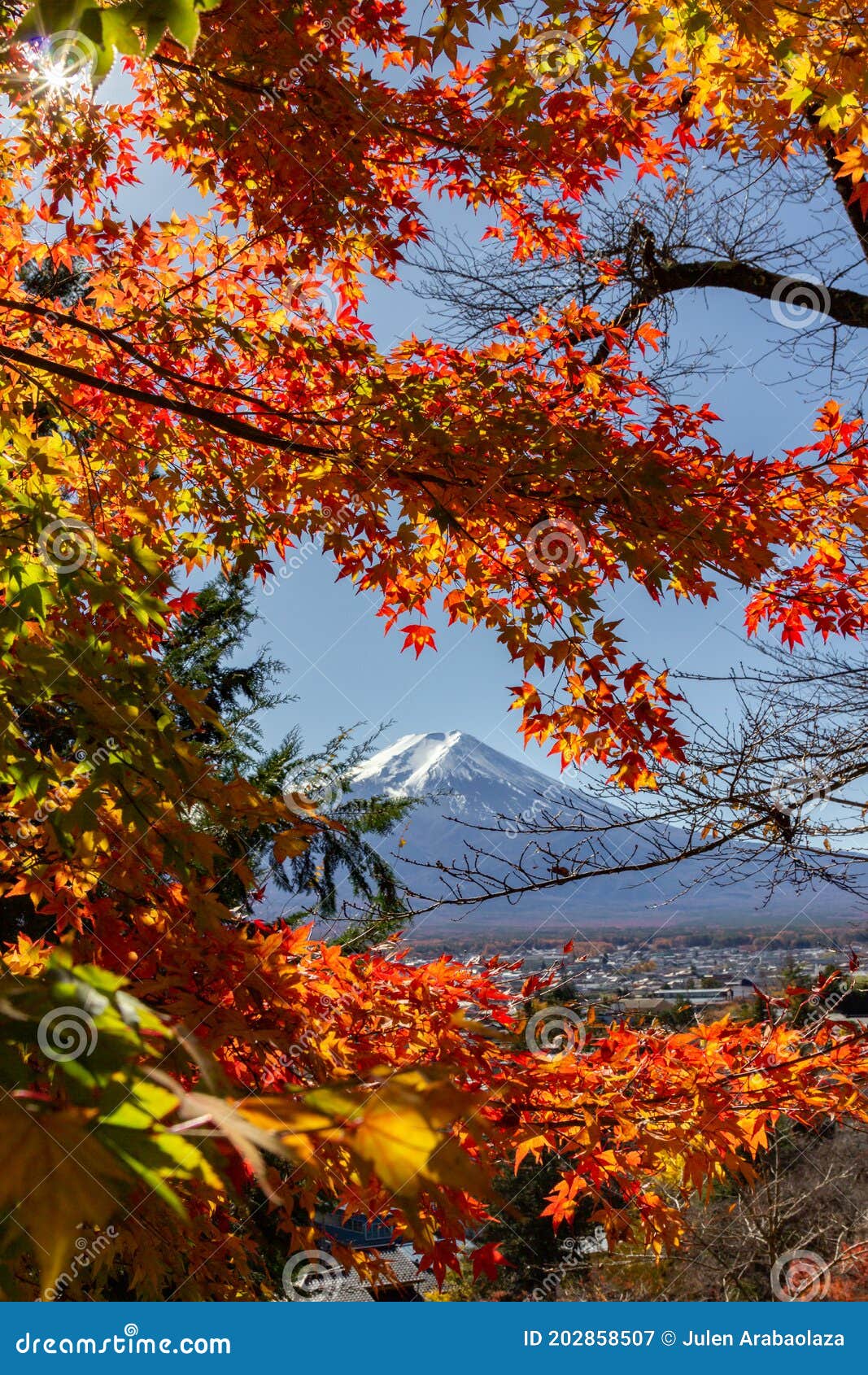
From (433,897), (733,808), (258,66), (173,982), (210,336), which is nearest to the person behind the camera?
(173,982)

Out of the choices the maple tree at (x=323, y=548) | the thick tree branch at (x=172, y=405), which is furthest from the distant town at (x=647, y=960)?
the thick tree branch at (x=172, y=405)

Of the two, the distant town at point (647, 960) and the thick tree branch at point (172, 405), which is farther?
the distant town at point (647, 960)

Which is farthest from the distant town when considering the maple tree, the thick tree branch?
the thick tree branch

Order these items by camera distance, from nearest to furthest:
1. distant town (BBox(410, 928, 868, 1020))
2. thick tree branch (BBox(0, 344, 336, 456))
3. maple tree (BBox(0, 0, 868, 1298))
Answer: maple tree (BBox(0, 0, 868, 1298)), thick tree branch (BBox(0, 344, 336, 456)), distant town (BBox(410, 928, 868, 1020))

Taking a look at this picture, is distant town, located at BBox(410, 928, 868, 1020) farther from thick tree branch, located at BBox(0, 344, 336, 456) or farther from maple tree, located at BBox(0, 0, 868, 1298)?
thick tree branch, located at BBox(0, 344, 336, 456)

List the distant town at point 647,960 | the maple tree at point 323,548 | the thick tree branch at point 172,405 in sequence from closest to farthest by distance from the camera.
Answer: the maple tree at point 323,548 → the thick tree branch at point 172,405 → the distant town at point 647,960

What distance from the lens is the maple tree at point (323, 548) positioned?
150 cm

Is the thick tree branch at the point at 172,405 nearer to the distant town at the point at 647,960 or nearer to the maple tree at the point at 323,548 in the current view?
the maple tree at the point at 323,548

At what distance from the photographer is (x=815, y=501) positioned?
434 centimetres

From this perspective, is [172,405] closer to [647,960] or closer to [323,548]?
[323,548]

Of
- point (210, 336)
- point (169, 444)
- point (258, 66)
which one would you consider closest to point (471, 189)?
point (258, 66)

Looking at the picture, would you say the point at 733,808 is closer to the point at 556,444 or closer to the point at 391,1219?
the point at 556,444

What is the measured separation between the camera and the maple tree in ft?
4.93

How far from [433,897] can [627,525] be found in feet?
7.73
